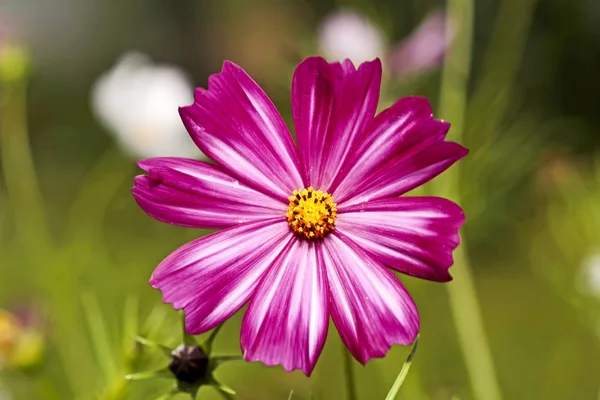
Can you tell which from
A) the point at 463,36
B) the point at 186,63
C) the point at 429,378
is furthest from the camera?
the point at 186,63

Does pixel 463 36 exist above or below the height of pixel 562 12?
below

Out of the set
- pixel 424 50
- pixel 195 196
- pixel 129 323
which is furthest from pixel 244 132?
pixel 424 50

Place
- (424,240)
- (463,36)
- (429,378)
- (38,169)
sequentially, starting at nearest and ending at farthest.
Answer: (424,240)
(463,36)
(429,378)
(38,169)

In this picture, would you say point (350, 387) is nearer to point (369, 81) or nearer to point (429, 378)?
point (369, 81)

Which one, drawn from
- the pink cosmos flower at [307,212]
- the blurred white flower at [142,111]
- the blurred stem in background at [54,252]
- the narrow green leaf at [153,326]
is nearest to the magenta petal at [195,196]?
the pink cosmos flower at [307,212]

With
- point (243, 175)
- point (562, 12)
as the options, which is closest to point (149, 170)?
point (243, 175)

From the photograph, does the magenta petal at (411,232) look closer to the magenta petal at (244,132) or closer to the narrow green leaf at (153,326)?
the magenta petal at (244,132)
